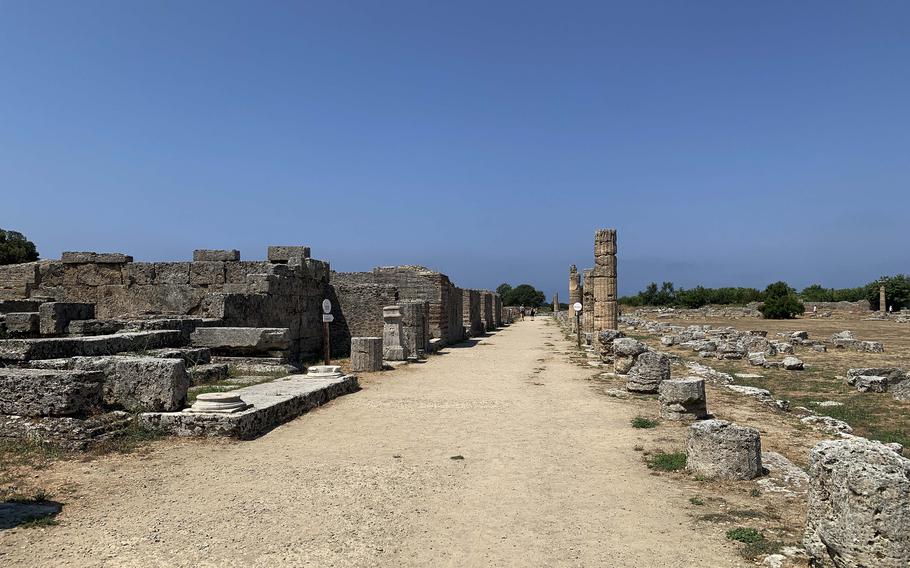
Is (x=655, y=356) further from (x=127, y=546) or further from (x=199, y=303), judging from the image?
(x=199, y=303)

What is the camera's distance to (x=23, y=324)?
10.4 m

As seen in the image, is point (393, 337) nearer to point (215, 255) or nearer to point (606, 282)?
point (215, 255)

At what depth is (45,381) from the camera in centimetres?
666

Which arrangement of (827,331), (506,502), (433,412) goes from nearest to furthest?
(506,502) → (433,412) → (827,331)

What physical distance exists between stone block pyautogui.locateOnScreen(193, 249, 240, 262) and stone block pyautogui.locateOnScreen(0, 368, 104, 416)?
982 cm

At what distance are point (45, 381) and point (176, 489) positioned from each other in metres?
2.47

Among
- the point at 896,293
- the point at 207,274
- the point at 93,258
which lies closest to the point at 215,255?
the point at 207,274

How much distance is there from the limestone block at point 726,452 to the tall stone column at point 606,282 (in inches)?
615

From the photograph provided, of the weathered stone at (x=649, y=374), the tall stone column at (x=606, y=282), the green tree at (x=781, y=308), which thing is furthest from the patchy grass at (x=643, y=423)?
the green tree at (x=781, y=308)

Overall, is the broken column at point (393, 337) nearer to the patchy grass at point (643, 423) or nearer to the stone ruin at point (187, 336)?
the stone ruin at point (187, 336)

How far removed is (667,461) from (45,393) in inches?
262

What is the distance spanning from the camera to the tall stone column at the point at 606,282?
71.0 ft

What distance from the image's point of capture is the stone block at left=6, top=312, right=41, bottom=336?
1037 centimetres

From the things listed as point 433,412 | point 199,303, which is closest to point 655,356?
point 433,412
